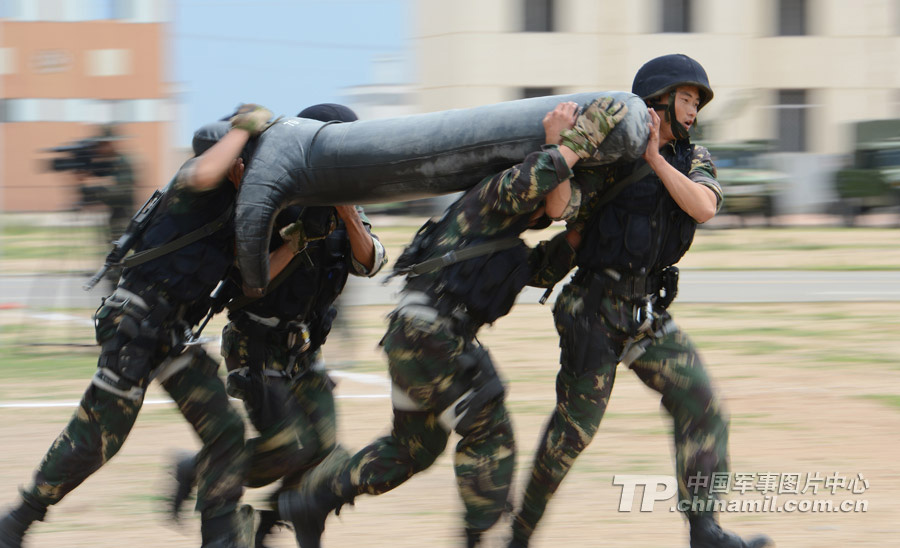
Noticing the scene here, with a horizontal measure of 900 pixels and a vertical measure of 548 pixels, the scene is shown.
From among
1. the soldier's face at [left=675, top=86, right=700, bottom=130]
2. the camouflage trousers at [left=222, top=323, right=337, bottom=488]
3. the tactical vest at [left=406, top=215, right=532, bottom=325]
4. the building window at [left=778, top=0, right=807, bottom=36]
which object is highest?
the building window at [left=778, top=0, right=807, bottom=36]

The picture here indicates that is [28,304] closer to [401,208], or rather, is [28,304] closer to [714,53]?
[401,208]

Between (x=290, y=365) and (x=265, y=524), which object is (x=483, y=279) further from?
(x=265, y=524)

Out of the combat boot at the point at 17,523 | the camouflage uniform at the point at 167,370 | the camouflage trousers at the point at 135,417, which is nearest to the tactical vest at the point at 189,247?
the camouflage uniform at the point at 167,370

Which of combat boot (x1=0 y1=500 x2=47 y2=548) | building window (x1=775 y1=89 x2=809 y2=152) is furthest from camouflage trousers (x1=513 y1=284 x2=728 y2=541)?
building window (x1=775 y1=89 x2=809 y2=152)

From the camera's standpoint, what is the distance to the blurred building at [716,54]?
2869 centimetres

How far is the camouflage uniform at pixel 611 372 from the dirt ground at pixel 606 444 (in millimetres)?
A: 408

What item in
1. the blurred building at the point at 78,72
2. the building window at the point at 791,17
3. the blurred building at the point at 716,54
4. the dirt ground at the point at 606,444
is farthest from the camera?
the blurred building at the point at 78,72

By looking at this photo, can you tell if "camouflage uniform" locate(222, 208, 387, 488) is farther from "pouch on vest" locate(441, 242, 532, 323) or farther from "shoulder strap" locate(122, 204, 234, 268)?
"pouch on vest" locate(441, 242, 532, 323)

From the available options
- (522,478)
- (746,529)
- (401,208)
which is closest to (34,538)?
(522,478)

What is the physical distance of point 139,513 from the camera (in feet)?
17.9

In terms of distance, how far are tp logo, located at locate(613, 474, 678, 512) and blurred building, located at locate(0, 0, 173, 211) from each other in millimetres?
27133

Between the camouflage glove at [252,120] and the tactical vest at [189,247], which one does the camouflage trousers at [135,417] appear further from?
the camouflage glove at [252,120]

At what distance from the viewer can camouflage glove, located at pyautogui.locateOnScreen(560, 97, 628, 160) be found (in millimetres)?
4094

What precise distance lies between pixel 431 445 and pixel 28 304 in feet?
32.7
